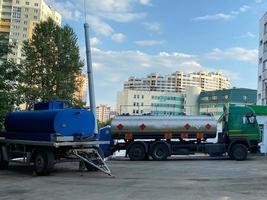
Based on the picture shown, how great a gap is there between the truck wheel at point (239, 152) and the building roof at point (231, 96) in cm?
6053

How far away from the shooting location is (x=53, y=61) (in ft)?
160

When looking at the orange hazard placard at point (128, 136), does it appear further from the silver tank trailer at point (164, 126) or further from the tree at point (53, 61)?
the tree at point (53, 61)

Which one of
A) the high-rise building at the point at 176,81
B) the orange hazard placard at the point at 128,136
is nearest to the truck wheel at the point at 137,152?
the orange hazard placard at the point at 128,136

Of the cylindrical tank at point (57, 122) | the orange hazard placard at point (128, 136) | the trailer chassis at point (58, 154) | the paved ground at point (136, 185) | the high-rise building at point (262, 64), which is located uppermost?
the high-rise building at point (262, 64)

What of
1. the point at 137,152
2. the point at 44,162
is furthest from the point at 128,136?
the point at 44,162

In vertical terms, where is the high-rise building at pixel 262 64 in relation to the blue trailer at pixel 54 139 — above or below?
above

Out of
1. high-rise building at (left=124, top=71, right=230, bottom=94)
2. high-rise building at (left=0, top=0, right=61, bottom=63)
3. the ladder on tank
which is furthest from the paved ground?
high-rise building at (left=0, top=0, right=61, bottom=63)

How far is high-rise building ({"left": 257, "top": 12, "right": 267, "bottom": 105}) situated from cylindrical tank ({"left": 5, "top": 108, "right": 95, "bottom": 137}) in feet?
200

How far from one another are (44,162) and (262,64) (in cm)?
6836

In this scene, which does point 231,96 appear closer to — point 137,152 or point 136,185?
point 137,152

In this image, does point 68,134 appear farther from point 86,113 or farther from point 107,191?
point 107,191

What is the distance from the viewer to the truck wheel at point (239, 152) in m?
29.4

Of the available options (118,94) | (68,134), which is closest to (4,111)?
(68,134)

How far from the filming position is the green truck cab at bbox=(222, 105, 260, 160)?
29.7 meters
